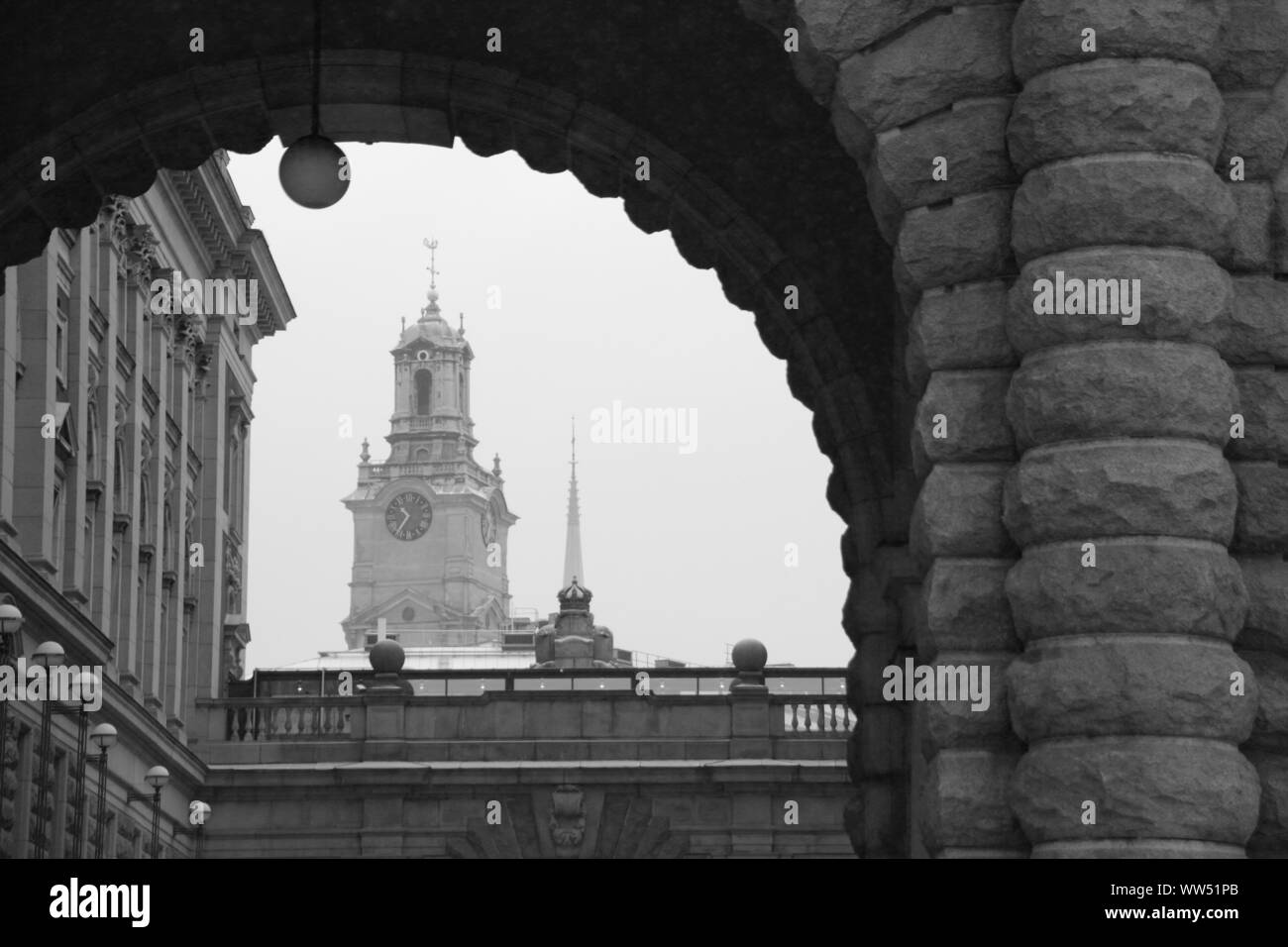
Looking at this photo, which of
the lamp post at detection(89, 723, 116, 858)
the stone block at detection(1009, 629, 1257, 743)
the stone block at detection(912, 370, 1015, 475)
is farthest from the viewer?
the lamp post at detection(89, 723, 116, 858)

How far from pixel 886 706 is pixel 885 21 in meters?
6.43

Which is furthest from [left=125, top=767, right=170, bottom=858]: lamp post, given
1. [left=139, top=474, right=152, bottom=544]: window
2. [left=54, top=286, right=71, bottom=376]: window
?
[left=54, top=286, right=71, bottom=376]: window

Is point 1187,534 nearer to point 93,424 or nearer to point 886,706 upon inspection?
point 886,706

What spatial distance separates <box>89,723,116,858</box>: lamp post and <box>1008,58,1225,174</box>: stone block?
25395 millimetres

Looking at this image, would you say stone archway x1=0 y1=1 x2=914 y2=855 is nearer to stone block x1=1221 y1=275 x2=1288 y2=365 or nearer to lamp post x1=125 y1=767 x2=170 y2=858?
stone block x1=1221 y1=275 x2=1288 y2=365

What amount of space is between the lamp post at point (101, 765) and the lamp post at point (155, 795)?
0.84 meters

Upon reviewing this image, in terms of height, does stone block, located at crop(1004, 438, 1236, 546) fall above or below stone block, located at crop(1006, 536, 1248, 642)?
above

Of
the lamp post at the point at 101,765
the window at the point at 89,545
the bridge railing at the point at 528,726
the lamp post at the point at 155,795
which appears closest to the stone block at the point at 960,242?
the lamp post at the point at 101,765

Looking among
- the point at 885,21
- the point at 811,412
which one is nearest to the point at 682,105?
the point at 811,412

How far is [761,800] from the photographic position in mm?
54750

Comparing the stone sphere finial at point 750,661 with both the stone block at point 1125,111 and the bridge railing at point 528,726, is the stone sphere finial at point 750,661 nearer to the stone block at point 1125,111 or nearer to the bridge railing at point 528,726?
the bridge railing at point 528,726

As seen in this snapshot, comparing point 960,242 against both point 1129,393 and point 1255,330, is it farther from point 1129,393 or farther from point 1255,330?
point 1255,330

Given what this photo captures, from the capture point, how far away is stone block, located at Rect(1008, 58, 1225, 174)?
40.6 ft

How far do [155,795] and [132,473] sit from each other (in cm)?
622
